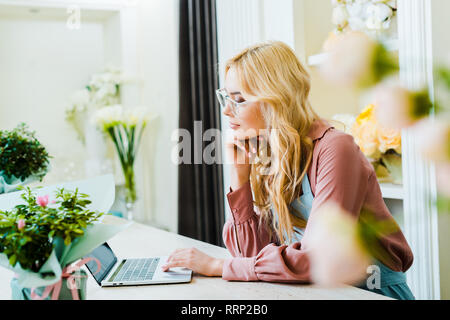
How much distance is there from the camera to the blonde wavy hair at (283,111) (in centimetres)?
141

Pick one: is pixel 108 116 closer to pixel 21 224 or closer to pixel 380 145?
pixel 380 145

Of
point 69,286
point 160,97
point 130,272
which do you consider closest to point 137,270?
point 130,272

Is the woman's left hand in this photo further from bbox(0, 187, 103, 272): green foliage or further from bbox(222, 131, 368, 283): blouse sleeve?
bbox(0, 187, 103, 272): green foliage

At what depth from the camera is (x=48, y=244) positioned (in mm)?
872

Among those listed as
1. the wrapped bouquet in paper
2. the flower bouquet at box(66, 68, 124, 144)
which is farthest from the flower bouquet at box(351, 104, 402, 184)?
the flower bouquet at box(66, 68, 124, 144)

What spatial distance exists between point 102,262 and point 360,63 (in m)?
1.10

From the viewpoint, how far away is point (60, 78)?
11.0ft

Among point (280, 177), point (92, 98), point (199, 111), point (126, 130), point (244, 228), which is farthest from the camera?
point (92, 98)

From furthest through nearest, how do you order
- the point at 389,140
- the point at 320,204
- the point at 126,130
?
the point at 126,130 → the point at 389,140 → the point at 320,204

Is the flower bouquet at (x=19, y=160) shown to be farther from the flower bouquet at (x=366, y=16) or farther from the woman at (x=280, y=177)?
the flower bouquet at (x=366, y=16)

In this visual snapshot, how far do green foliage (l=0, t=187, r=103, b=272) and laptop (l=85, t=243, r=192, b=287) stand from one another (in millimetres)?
300

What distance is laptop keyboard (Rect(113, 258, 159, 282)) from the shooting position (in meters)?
1.20

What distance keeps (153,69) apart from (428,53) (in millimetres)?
2192
